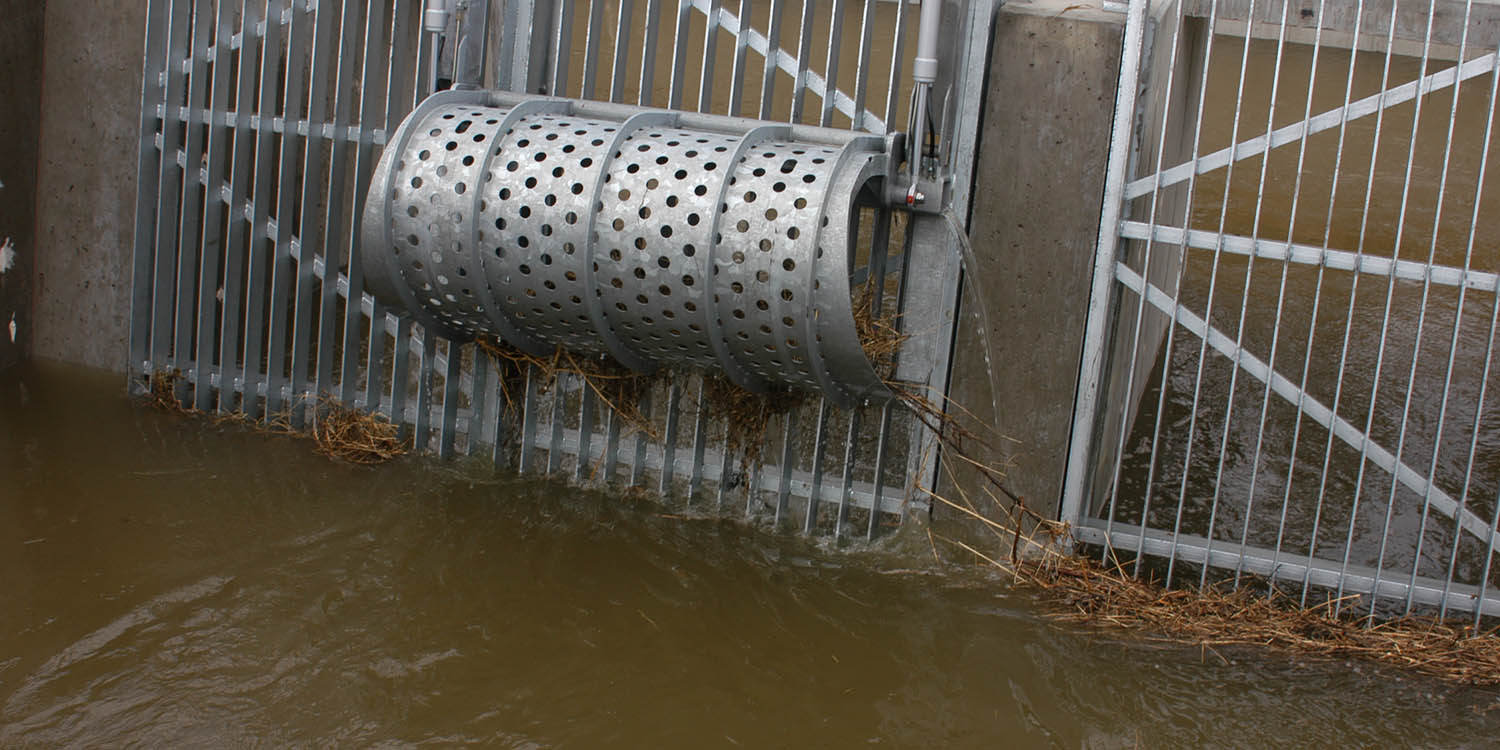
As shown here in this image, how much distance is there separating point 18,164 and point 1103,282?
4950 mm

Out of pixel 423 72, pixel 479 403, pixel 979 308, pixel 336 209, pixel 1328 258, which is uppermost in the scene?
pixel 423 72

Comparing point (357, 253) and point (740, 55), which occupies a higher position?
point (740, 55)

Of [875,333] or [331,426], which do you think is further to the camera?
[331,426]

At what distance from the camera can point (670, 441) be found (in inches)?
214

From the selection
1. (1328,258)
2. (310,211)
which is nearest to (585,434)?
(310,211)

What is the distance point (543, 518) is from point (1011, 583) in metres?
1.86

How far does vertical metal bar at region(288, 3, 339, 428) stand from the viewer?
5.65 metres

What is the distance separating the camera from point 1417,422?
7.46 m

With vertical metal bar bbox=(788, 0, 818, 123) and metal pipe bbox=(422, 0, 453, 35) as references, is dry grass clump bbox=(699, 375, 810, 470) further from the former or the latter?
metal pipe bbox=(422, 0, 453, 35)

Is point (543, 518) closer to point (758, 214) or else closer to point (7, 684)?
point (758, 214)

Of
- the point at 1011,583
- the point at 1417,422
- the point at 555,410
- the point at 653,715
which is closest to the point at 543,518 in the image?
the point at 555,410

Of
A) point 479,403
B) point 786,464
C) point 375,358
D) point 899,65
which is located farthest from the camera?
point 375,358

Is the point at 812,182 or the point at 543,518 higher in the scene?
the point at 812,182

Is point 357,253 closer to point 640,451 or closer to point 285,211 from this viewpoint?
point 285,211
